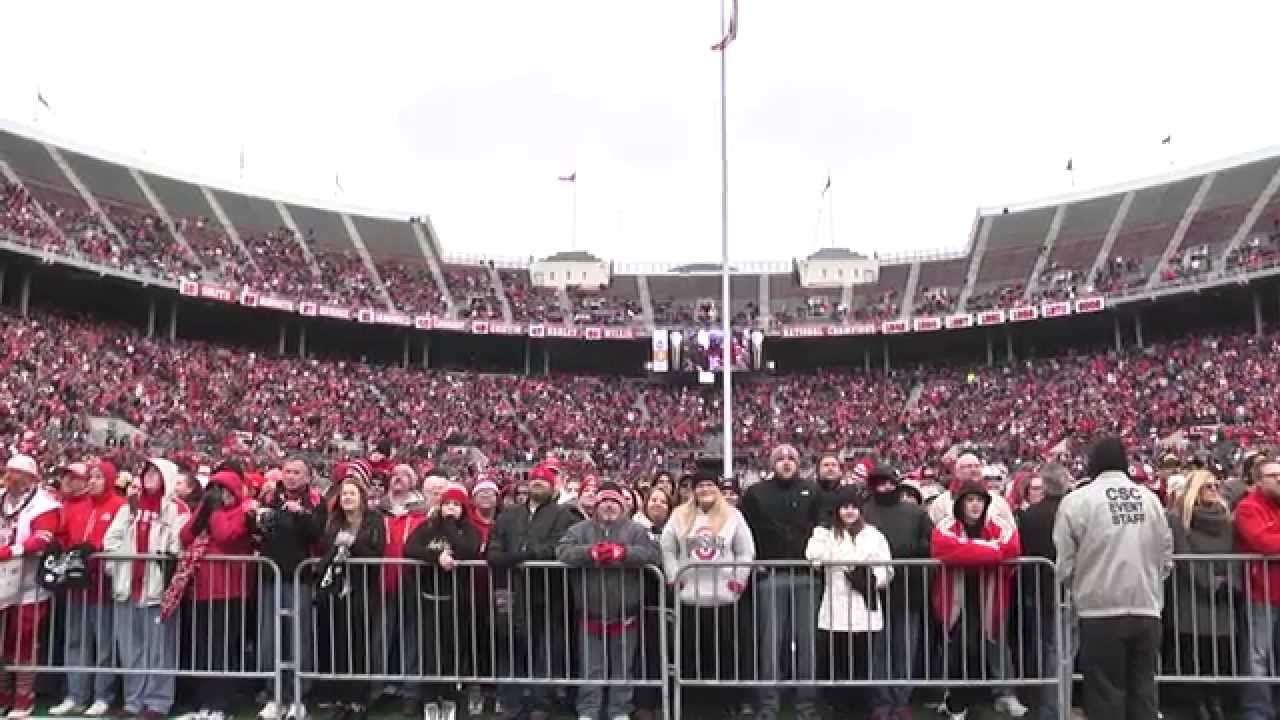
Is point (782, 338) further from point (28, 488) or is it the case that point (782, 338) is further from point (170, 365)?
point (28, 488)

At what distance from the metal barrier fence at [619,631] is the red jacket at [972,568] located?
15mm

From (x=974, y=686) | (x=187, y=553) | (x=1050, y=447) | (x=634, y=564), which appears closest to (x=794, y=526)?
(x=634, y=564)

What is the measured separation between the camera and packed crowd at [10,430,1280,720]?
5609 millimetres

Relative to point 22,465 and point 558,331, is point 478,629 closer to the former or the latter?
point 22,465

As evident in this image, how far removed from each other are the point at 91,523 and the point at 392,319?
106 feet

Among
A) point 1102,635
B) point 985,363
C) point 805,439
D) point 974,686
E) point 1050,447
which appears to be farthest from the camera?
point 985,363

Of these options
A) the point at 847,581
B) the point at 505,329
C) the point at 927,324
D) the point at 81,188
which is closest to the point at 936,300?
the point at 927,324

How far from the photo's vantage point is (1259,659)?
18.2 ft

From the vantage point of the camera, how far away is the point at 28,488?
6.06 metres

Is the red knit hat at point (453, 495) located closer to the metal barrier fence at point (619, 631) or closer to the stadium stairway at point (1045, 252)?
the metal barrier fence at point (619, 631)

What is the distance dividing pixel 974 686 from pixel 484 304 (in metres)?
37.0

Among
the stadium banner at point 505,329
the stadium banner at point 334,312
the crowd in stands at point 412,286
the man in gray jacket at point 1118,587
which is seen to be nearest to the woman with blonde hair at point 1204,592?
the man in gray jacket at point 1118,587

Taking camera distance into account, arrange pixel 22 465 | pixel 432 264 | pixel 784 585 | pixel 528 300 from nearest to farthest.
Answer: pixel 784 585
pixel 22 465
pixel 528 300
pixel 432 264

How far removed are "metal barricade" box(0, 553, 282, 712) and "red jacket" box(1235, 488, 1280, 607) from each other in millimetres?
5960
